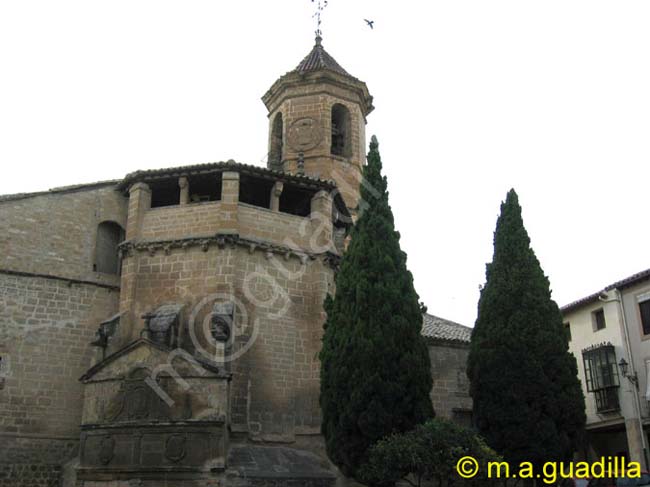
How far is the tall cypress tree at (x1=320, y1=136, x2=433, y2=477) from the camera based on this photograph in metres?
13.8

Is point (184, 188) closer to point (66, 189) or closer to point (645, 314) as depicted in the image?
point (66, 189)

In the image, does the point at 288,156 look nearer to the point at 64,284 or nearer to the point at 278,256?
the point at 278,256

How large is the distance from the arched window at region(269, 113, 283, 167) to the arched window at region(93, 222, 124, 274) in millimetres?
6593

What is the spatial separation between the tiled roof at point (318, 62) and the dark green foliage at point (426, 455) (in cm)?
1377

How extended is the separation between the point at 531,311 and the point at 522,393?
1886mm

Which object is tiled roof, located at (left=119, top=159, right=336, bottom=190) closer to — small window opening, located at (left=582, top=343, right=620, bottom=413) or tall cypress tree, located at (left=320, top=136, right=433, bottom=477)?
tall cypress tree, located at (left=320, top=136, right=433, bottom=477)

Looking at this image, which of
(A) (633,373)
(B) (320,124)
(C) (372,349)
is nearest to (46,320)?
(C) (372,349)

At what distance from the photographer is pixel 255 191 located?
18.9 metres

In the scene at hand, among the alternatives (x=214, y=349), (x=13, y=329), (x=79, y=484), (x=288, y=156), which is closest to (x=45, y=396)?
(x=13, y=329)

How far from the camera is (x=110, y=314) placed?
1742cm

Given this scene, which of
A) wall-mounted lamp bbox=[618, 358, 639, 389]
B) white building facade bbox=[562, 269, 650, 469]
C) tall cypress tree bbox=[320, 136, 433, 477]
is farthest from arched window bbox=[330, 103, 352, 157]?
wall-mounted lamp bbox=[618, 358, 639, 389]

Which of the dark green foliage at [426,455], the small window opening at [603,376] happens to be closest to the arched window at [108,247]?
the dark green foliage at [426,455]

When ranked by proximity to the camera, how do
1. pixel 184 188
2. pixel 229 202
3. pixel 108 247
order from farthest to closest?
pixel 108 247 → pixel 184 188 → pixel 229 202

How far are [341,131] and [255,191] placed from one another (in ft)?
18.7
